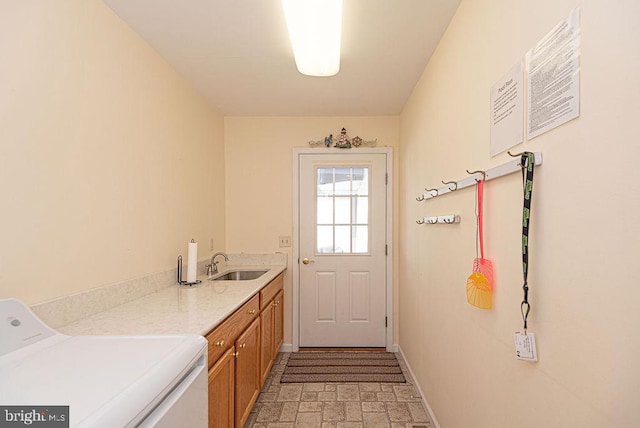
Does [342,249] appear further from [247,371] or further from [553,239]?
[553,239]

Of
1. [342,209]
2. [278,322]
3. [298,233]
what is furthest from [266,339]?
[342,209]

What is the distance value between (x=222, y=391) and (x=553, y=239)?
159cm

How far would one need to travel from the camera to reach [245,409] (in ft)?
6.99

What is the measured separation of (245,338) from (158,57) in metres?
1.92

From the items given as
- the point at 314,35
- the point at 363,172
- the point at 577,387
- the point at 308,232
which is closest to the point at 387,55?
the point at 314,35

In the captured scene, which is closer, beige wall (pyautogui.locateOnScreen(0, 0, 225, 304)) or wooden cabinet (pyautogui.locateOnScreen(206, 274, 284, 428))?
beige wall (pyautogui.locateOnScreen(0, 0, 225, 304))

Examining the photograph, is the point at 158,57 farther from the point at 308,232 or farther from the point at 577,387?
the point at 577,387

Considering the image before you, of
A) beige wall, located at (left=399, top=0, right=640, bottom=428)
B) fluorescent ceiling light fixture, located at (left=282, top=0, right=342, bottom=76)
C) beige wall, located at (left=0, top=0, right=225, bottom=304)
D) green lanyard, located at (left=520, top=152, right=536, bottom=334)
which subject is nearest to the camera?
beige wall, located at (left=399, top=0, right=640, bottom=428)

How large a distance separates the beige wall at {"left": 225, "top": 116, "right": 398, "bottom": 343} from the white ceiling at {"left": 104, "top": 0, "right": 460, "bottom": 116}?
298mm

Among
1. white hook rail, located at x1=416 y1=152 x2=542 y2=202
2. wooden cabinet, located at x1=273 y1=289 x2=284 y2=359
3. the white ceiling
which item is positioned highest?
the white ceiling

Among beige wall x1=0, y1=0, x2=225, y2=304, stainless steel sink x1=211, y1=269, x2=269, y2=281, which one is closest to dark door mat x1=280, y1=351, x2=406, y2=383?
stainless steel sink x1=211, y1=269, x2=269, y2=281

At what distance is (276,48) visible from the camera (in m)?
2.25

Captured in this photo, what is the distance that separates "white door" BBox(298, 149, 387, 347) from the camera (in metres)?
3.61

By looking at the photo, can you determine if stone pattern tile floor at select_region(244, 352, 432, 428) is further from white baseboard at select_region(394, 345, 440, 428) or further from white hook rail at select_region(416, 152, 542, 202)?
white hook rail at select_region(416, 152, 542, 202)
